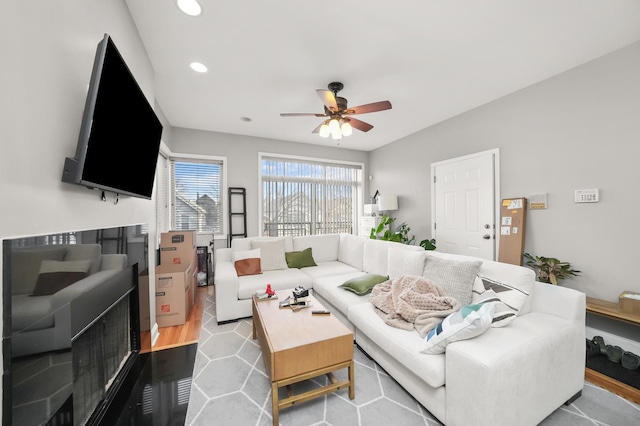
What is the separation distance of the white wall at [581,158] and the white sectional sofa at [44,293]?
4.07 metres

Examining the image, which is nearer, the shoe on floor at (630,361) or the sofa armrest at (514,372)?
the sofa armrest at (514,372)

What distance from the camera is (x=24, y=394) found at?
816mm

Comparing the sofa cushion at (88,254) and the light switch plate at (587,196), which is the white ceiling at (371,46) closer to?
the light switch plate at (587,196)

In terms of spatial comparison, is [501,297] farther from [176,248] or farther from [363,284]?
[176,248]

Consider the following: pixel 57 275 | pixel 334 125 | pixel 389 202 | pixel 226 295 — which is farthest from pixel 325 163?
pixel 57 275

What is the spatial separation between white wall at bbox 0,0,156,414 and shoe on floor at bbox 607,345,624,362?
12.7ft

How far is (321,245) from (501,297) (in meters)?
2.59

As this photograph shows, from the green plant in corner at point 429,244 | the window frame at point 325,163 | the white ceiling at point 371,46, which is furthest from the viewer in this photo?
the window frame at point 325,163

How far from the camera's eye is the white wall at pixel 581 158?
7.31ft

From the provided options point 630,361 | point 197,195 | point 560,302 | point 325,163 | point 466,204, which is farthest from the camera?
point 325,163

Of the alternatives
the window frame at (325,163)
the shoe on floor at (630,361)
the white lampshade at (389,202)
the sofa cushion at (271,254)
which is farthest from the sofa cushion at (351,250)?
the shoe on floor at (630,361)

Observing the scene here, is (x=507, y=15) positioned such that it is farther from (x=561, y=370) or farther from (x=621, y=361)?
(x=621, y=361)

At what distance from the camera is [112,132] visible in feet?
4.11

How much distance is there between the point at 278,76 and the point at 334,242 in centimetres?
256
